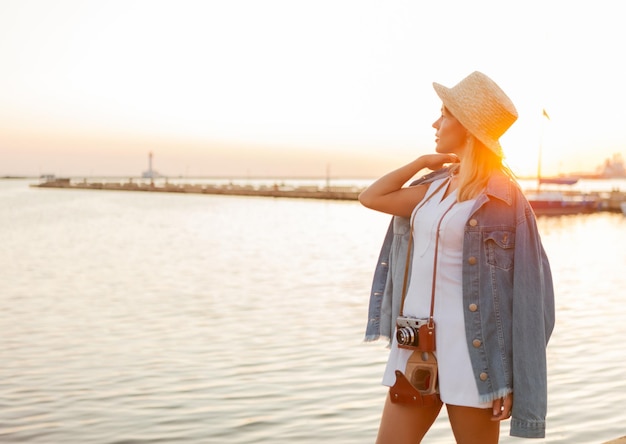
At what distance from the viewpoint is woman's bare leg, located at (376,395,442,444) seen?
104 inches

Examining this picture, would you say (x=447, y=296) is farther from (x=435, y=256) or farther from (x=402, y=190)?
(x=402, y=190)

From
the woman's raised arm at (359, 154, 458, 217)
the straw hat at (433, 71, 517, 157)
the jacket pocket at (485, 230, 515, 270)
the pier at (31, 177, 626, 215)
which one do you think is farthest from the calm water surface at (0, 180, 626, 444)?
the pier at (31, 177, 626, 215)

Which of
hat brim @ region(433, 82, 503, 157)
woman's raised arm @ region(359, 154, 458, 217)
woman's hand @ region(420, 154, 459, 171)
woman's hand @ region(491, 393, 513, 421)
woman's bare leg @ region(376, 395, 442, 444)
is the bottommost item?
woman's bare leg @ region(376, 395, 442, 444)

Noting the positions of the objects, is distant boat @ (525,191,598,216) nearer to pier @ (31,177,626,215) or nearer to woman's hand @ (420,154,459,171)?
pier @ (31,177,626,215)

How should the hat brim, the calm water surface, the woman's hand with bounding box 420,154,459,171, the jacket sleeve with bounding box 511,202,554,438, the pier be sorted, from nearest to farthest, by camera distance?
the jacket sleeve with bounding box 511,202,554,438, the hat brim, the woman's hand with bounding box 420,154,459,171, the calm water surface, the pier

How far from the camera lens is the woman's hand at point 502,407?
2.54m

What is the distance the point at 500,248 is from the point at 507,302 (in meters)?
0.18

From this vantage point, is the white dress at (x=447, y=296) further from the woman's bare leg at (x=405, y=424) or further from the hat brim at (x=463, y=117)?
the hat brim at (x=463, y=117)

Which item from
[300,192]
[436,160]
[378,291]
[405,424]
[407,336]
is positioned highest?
[436,160]

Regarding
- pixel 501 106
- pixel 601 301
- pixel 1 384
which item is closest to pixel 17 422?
pixel 1 384

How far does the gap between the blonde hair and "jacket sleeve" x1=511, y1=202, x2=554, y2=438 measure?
0.18 metres

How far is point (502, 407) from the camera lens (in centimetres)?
255

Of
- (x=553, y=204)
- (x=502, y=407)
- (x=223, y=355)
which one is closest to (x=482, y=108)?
(x=502, y=407)

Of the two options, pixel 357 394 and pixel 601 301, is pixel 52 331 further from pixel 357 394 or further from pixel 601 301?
pixel 601 301
